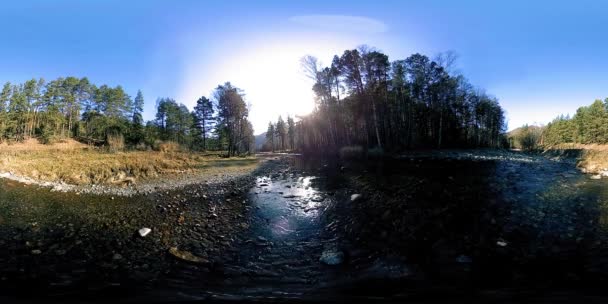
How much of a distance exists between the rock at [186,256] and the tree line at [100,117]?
130 feet

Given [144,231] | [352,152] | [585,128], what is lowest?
[144,231]

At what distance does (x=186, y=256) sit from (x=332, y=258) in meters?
3.00

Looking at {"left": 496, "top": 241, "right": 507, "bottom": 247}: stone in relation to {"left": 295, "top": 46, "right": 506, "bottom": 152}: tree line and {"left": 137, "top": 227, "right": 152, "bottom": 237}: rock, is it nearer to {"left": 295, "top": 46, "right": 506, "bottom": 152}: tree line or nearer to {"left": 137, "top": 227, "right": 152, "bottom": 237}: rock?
{"left": 137, "top": 227, "right": 152, "bottom": 237}: rock

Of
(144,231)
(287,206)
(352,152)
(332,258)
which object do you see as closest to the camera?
(332,258)

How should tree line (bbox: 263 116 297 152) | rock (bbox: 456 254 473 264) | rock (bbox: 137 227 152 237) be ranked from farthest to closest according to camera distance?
tree line (bbox: 263 116 297 152), rock (bbox: 137 227 152 237), rock (bbox: 456 254 473 264)

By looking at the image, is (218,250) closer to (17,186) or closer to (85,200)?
(85,200)

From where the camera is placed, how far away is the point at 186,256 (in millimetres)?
5363

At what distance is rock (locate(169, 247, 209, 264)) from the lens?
519 centimetres

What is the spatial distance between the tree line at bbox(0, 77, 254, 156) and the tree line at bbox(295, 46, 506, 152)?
51.6 feet

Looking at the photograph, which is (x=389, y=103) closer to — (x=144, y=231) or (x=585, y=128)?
(x=144, y=231)

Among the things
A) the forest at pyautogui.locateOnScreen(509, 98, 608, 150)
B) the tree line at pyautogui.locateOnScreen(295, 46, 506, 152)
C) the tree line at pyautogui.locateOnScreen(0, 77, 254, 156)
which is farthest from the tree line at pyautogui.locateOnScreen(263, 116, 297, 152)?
the forest at pyautogui.locateOnScreen(509, 98, 608, 150)

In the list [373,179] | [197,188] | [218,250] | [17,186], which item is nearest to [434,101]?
[373,179]

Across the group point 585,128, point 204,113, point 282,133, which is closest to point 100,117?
point 204,113

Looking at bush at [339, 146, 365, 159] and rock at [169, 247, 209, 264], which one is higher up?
bush at [339, 146, 365, 159]
